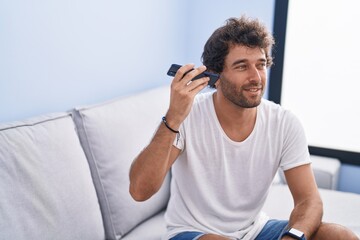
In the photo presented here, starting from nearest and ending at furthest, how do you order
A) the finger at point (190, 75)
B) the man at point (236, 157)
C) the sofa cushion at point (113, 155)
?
the finger at point (190, 75)
the man at point (236, 157)
the sofa cushion at point (113, 155)

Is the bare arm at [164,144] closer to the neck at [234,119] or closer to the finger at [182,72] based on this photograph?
the finger at [182,72]

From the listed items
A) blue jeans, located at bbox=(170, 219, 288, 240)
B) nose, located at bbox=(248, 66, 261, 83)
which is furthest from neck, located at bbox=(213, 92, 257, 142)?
blue jeans, located at bbox=(170, 219, 288, 240)

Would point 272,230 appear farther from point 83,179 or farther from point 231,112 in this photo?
point 83,179

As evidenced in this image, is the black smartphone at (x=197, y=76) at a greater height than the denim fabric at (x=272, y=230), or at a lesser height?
greater

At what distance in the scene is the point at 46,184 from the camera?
123 centimetres

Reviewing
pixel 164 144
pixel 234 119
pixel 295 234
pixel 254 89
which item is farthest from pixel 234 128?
pixel 295 234

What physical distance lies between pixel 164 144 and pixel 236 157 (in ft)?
0.95

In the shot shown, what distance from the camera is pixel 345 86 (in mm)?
2320

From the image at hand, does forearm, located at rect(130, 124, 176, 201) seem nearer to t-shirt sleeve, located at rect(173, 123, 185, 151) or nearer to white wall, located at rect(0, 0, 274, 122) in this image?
t-shirt sleeve, located at rect(173, 123, 185, 151)

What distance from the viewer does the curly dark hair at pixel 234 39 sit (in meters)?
1.40

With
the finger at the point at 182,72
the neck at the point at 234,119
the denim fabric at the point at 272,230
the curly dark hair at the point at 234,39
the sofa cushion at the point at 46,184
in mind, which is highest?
the curly dark hair at the point at 234,39

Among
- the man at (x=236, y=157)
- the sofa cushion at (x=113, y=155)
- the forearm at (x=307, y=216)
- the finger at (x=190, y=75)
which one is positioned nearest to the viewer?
the finger at (x=190, y=75)

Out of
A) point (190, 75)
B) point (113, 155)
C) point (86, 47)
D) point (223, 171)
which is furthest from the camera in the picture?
point (86, 47)

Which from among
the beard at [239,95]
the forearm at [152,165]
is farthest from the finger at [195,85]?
the beard at [239,95]
